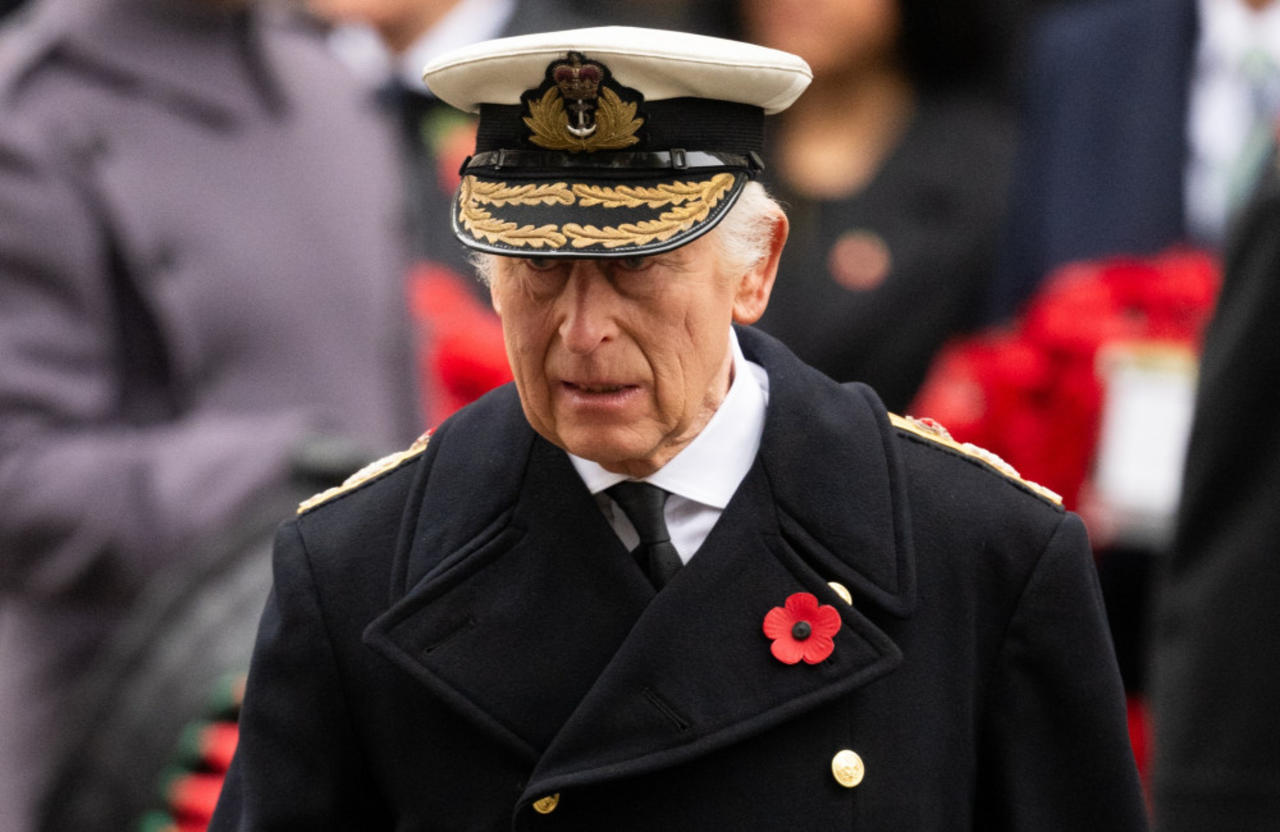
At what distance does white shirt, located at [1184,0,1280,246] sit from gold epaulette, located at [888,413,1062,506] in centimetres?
319

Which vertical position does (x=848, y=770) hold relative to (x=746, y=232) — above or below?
below

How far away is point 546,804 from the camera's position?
282 cm

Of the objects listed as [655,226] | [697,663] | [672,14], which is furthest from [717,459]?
[672,14]

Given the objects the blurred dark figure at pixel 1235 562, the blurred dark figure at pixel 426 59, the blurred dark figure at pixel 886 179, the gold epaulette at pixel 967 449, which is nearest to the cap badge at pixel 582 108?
the gold epaulette at pixel 967 449

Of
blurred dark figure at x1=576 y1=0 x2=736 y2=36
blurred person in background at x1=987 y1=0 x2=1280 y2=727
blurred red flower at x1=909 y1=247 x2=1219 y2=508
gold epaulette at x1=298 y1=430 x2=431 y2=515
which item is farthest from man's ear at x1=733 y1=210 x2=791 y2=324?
blurred dark figure at x1=576 y1=0 x2=736 y2=36

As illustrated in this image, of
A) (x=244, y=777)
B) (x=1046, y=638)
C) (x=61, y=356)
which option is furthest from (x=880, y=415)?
(x=61, y=356)

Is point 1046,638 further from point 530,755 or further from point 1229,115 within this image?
point 1229,115

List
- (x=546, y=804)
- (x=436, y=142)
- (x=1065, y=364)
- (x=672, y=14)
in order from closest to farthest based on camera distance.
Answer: (x=546, y=804)
(x=1065, y=364)
(x=436, y=142)
(x=672, y=14)

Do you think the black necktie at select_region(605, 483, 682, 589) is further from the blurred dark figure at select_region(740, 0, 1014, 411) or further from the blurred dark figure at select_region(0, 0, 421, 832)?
the blurred dark figure at select_region(740, 0, 1014, 411)

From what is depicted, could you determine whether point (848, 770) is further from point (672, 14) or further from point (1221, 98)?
point (672, 14)

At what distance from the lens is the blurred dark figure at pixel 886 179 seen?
251 inches

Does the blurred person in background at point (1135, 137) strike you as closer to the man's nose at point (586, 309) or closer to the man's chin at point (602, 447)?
the man's chin at point (602, 447)

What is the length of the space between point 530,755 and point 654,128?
876mm

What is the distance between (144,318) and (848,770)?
2.47m
